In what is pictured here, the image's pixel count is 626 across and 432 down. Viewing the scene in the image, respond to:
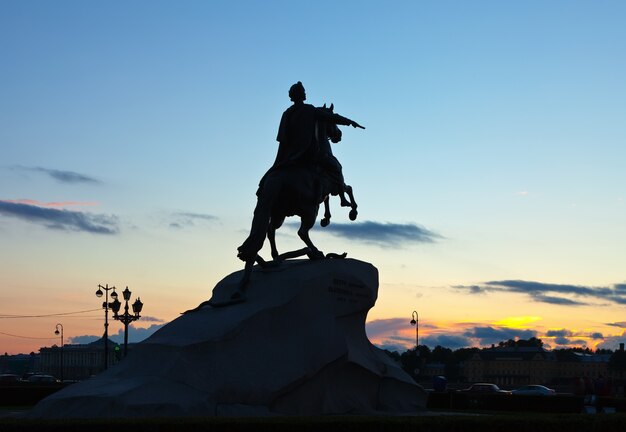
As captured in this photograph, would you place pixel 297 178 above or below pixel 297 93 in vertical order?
below

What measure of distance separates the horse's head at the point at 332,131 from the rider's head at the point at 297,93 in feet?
1.72

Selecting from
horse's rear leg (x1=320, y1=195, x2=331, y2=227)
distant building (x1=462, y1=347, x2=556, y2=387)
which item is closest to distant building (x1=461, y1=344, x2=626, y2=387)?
distant building (x1=462, y1=347, x2=556, y2=387)

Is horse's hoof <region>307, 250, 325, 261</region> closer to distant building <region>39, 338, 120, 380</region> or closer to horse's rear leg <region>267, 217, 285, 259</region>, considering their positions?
horse's rear leg <region>267, 217, 285, 259</region>

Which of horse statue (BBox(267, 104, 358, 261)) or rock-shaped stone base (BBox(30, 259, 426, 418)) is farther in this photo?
horse statue (BBox(267, 104, 358, 261))

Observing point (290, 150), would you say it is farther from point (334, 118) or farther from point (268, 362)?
point (268, 362)

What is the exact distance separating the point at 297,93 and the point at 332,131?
1.17m

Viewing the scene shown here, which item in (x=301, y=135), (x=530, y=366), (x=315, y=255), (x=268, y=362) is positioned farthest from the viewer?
(x=530, y=366)

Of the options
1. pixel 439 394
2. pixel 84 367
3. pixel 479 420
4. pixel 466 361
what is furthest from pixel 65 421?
pixel 466 361

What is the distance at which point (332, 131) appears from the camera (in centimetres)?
2130

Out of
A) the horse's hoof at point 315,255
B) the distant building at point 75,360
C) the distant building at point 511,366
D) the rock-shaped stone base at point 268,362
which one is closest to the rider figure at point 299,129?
the horse's hoof at point 315,255

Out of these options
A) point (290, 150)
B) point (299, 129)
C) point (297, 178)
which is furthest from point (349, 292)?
point (299, 129)

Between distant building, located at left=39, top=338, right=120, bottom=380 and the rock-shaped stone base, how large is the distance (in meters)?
118

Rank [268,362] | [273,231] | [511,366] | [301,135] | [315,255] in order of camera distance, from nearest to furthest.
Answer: [268,362]
[301,135]
[315,255]
[273,231]
[511,366]

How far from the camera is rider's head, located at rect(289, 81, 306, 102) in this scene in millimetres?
20891
